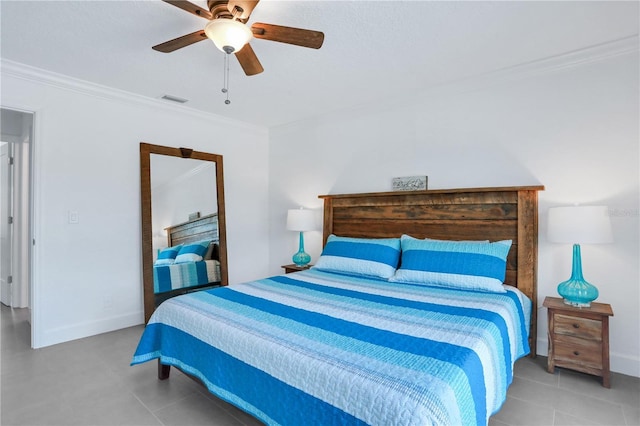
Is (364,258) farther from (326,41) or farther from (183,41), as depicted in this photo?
(183,41)

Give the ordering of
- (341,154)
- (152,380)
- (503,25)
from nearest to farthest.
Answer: (503,25) → (152,380) → (341,154)

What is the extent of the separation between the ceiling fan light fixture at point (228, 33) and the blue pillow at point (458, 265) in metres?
2.09

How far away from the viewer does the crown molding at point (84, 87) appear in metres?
2.80

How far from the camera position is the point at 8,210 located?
4.42m

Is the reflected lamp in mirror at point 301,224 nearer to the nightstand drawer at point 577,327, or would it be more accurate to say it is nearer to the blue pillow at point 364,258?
the blue pillow at point 364,258

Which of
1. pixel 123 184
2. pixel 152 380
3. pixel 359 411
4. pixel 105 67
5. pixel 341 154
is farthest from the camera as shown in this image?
pixel 341 154

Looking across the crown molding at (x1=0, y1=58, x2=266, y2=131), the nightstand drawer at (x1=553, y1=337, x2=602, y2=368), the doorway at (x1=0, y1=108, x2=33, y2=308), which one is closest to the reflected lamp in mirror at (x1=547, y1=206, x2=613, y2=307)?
the nightstand drawer at (x1=553, y1=337, x2=602, y2=368)

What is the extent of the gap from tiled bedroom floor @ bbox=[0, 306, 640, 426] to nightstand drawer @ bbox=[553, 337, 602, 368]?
137 millimetres

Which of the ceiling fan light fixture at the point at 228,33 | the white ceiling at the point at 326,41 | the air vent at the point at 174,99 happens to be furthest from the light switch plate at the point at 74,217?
the ceiling fan light fixture at the point at 228,33

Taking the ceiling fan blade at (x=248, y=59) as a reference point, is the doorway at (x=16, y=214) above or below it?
below

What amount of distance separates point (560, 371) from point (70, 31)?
4.22 m

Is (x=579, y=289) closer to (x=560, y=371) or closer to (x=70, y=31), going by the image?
(x=560, y=371)

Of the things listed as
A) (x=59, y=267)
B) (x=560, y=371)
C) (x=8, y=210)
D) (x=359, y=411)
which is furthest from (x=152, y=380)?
(x=8, y=210)

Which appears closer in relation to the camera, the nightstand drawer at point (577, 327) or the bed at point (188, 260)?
the nightstand drawer at point (577, 327)
